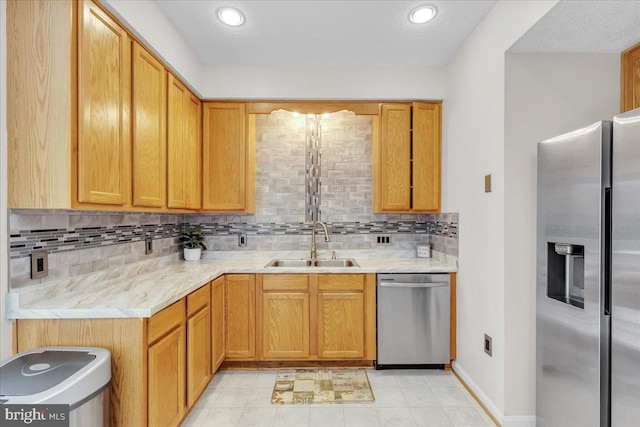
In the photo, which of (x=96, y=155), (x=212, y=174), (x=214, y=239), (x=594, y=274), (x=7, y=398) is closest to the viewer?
(x=7, y=398)

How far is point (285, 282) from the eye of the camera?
300 cm

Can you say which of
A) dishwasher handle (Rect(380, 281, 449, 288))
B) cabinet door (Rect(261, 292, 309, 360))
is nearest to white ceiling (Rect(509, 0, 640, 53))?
dishwasher handle (Rect(380, 281, 449, 288))

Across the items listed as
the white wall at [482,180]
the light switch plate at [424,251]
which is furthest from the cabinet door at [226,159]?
the white wall at [482,180]

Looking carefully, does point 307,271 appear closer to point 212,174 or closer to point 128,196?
point 212,174

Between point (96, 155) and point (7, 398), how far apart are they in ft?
3.52

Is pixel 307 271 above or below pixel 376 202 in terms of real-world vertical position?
below

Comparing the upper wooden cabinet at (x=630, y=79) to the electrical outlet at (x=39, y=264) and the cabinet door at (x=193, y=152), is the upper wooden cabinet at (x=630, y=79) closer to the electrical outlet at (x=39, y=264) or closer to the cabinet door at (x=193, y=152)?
the cabinet door at (x=193, y=152)

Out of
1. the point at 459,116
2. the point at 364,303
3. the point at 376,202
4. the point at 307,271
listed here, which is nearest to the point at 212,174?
the point at 307,271

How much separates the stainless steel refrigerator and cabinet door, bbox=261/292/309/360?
5.45 feet

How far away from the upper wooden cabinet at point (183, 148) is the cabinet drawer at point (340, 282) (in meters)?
1.27

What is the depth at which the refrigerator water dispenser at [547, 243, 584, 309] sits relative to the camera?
5.92ft

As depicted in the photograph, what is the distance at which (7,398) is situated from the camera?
1.23 m

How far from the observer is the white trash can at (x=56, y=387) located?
1.23 m

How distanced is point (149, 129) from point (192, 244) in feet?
4.51
